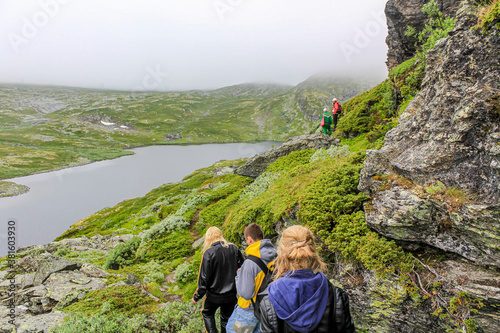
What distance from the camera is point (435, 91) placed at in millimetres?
6922

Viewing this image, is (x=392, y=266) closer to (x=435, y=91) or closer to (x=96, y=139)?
(x=435, y=91)

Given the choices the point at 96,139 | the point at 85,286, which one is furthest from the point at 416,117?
the point at 96,139

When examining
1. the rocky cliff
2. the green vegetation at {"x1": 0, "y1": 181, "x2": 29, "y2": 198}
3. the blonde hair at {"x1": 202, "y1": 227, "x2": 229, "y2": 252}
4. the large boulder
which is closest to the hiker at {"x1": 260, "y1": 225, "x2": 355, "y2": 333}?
the blonde hair at {"x1": 202, "y1": 227, "x2": 229, "y2": 252}

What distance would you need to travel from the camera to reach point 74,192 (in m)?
75.2

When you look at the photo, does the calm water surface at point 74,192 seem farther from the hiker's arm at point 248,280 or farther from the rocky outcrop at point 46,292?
the hiker's arm at point 248,280

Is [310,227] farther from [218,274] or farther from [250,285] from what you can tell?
[250,285]

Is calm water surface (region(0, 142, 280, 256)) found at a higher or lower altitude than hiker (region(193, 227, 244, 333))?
lower

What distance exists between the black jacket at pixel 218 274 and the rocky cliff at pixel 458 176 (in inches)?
151

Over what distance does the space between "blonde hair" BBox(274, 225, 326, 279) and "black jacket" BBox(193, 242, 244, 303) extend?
2.62 metres

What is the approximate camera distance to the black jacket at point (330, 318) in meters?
3.12

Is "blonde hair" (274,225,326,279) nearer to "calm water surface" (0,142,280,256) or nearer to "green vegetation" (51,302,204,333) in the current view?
"green vegetation" (51,302,204,333)

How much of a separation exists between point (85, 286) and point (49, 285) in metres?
1.61

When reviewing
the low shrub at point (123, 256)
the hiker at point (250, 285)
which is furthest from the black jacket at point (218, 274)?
the low shrub at point (123, 256)

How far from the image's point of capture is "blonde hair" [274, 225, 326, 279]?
3.24 metres
